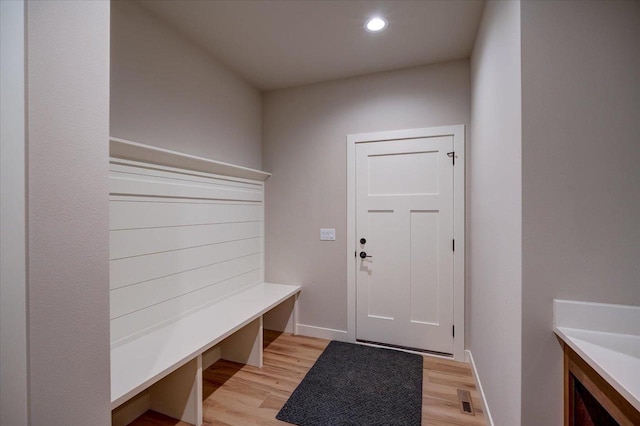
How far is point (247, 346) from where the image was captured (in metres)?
2.47

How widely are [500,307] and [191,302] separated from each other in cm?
209

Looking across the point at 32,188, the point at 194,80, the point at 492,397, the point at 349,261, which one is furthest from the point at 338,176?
the point at 32,188

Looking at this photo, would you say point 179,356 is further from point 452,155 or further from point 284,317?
point 452,155

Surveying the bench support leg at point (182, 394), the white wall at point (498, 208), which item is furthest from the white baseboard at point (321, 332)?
the bench support leg at point (182, 394)

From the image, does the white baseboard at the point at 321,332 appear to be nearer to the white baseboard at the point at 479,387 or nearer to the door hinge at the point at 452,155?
the white baseboard at the point at 479,387

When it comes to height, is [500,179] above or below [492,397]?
above

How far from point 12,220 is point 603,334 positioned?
204 cm

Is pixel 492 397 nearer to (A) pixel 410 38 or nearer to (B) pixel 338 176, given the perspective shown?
(B) pixel 338 176

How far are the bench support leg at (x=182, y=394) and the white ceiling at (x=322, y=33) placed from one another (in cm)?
230

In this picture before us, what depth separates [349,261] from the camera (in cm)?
289

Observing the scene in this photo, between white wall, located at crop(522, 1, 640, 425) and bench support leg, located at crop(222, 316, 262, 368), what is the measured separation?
188 centimetres

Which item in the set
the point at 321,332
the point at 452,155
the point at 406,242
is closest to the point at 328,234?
the point at 406,242

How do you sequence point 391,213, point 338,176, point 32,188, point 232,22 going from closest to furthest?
point 32,188, point 232,22, point 391,213, point 338,176

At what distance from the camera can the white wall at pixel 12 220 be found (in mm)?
851
